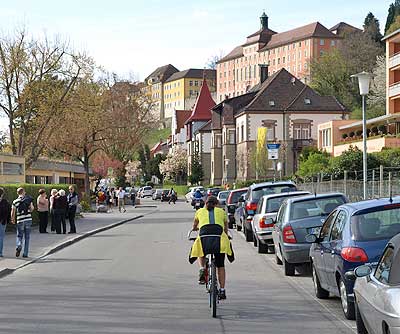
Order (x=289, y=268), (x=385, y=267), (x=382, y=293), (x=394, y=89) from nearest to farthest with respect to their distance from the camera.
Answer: (x=382, y=293) → (x=385, y=267) → (x=289, y=268) → (x=394, y=89)

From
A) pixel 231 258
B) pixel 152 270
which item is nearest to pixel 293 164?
pixel 152 270

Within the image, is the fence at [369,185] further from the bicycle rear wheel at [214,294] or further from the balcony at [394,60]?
the balcony at [394,60]

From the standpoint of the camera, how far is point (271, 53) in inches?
6594

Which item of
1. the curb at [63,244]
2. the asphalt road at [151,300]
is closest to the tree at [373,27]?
the curb at [63,244]

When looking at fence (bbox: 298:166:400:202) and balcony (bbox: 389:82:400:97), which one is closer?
fence (bbox: 298:166:400:202)

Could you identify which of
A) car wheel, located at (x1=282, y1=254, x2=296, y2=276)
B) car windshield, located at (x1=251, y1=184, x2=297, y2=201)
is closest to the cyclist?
car wheel, located at (x1=282, y1=254, x2=296, y2=276)

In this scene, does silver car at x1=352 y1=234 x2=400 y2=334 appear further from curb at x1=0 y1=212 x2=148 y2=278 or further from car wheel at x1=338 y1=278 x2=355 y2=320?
curb at x1=0 y1=212 x2=148 y2=278

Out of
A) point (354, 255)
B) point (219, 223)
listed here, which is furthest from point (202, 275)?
point (354, 255)

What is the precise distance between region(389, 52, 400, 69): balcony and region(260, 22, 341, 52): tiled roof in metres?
93.0

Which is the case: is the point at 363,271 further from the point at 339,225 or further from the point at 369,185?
the point at 369,185

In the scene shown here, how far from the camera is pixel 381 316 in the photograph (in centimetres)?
683

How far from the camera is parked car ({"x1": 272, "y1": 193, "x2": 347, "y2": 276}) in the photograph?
51.5 feet

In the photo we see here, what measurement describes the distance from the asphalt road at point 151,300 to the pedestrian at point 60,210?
31.3 ft

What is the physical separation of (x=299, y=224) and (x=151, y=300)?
13.2ft
